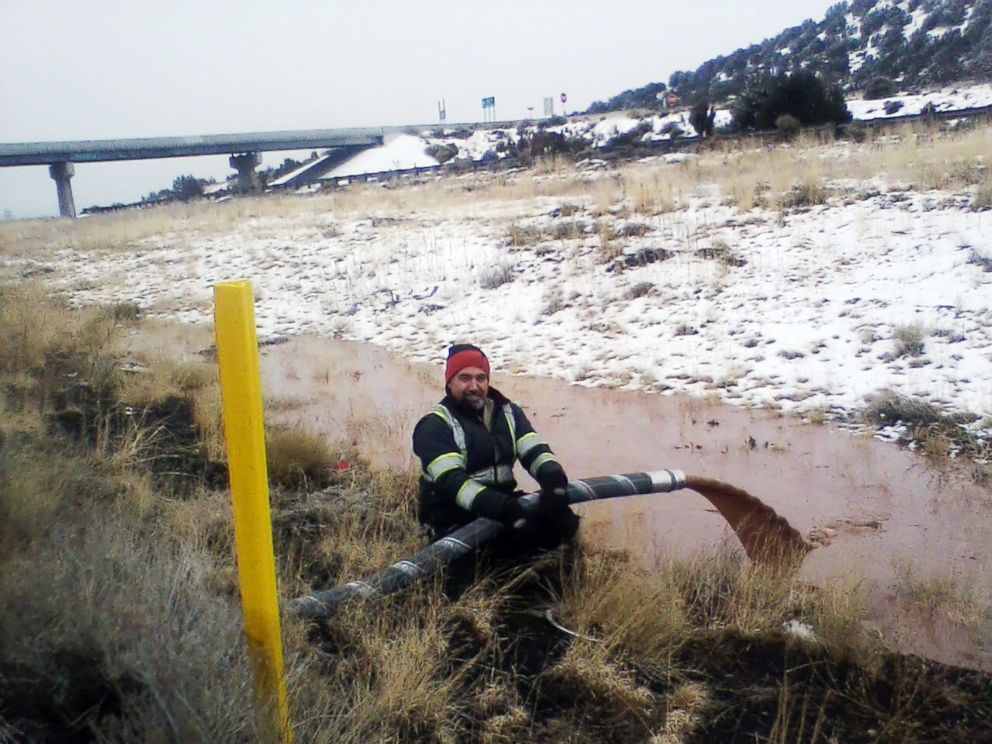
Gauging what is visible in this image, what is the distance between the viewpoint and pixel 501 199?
1923 centimetres

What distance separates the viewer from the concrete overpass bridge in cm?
3198

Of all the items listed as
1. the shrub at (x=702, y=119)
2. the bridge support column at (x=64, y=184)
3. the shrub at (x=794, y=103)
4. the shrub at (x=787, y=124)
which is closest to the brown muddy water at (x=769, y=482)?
the shrub at (x=787, y=124)

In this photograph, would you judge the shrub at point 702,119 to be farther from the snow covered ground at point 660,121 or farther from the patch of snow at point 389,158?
the patch of snow at point 389,158

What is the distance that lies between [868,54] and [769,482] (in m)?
48.1

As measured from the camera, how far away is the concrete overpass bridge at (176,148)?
105 ft

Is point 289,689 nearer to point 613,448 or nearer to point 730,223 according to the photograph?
point 613,448

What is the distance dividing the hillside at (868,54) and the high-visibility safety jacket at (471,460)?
Result: 2723 cm

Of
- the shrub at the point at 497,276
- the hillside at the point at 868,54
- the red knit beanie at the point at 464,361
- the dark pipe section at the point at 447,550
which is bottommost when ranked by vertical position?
the dark pipe section at the point at 447,550

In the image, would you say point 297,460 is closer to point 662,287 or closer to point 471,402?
point 471,402

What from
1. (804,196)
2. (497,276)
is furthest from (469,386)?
(804,196)

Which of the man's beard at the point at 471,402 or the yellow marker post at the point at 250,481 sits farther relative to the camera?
the man's beard at the point at 471,402

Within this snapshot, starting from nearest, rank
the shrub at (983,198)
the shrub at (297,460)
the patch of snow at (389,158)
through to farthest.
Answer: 1. the shrub at (297,460)
2. the shrub at (983,198)
3. the patch of snow at (389,158)

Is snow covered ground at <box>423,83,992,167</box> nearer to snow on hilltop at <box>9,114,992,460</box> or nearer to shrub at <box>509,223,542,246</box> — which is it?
snow on hilltop at <box>9,114,992,460</box>

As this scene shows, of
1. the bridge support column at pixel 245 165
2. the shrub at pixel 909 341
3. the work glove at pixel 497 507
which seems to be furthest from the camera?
the bridge support column at pixel 245 165
